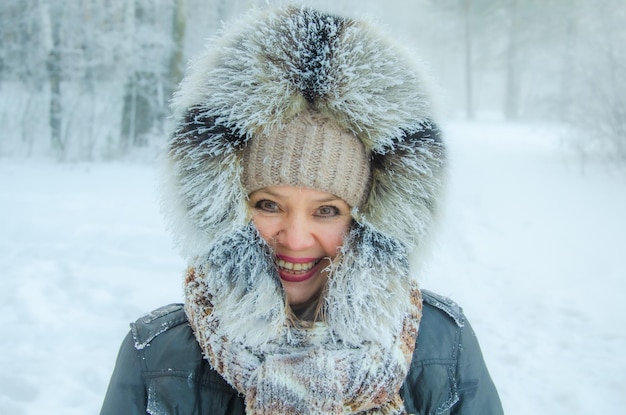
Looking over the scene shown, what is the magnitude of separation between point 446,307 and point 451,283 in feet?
11.5

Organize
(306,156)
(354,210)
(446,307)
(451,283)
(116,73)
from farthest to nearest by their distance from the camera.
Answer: (116,73) → (451,283) → (446,307) → (354,210) → (306,156)

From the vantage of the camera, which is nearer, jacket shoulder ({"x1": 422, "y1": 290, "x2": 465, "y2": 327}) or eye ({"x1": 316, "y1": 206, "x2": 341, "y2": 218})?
eye ({"x1": 316, "y1": 206, "x2": 341, "y2": 218})

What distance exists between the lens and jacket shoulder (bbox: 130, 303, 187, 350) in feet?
4.83

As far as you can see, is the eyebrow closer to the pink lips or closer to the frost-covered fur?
the frost-covered fur

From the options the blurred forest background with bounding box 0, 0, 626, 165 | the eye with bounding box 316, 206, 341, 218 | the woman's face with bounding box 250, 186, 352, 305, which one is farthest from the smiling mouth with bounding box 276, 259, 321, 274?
the blurred forest background with bounding box 0, 0, 626, 165

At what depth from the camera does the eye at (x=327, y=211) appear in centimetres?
144

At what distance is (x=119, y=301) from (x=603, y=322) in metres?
4.05

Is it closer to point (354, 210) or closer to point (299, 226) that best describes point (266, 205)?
point (299, 226)

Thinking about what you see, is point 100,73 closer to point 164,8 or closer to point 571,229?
point 164,8

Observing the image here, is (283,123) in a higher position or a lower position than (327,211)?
higher

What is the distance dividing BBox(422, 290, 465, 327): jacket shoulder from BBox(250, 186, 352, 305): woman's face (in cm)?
37

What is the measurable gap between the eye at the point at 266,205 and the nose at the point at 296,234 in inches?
2.2

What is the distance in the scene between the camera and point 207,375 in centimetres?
145

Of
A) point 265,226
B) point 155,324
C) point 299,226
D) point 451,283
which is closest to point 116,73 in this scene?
point 451,283
